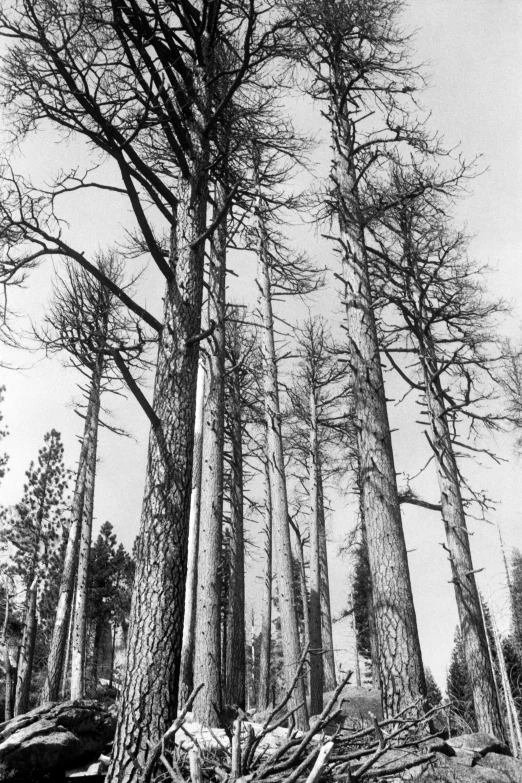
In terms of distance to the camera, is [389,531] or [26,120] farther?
[389,531]

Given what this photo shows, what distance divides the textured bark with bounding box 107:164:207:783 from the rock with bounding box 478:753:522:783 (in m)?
2.99

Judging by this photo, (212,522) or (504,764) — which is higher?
(212,522)

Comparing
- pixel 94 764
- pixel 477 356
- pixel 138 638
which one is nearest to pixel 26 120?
pixel 138 638

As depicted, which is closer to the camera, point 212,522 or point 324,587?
point 212,522

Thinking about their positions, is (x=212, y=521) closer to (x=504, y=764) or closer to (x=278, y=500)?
(x=278, y=500)

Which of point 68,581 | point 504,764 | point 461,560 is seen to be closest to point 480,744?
point 504,764

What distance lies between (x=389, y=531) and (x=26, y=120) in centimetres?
551

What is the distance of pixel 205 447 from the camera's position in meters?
9.27

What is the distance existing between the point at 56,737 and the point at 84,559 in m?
6.06

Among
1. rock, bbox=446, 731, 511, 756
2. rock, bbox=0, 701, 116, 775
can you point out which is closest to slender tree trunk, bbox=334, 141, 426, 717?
rock, bbox=446, 731, 511, 756

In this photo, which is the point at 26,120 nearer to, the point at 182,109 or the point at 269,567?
the point at 182,109

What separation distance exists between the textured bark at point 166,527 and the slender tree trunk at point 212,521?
2.68 metres

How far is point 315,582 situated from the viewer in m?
13.0

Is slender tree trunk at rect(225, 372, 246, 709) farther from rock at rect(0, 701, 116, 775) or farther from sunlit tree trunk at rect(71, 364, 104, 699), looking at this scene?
rock at rect(0, 701, 116, 775)
